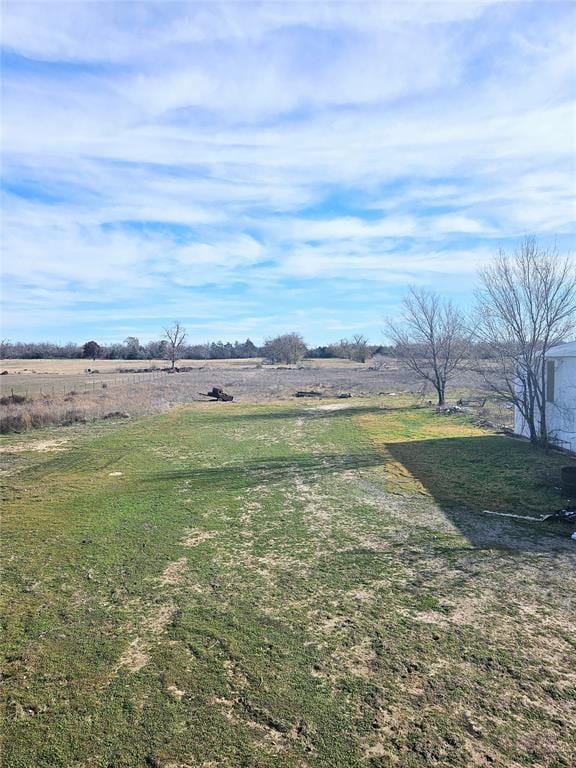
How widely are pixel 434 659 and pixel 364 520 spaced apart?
3.52 m

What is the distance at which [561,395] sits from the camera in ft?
41.5

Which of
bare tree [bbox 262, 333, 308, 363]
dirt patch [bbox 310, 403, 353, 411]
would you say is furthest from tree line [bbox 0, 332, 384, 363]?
dirt patch [bbox 310, 403, 353, 411]

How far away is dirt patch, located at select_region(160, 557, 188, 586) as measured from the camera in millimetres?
5285

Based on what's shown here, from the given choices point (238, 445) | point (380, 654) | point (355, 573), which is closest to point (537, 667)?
point (380, 654)

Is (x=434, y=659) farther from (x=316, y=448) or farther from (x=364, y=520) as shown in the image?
(x=316, y=448)

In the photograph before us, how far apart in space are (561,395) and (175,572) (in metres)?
10.9

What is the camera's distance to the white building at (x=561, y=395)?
39.5ft

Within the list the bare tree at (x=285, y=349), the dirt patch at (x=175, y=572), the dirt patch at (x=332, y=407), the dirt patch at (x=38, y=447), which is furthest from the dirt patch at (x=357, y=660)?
the bare tree at (x=285, y=349)

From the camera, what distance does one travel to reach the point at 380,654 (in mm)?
3938

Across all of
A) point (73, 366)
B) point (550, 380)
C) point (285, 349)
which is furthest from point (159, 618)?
point (285, 349)

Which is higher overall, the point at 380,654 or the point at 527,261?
the point at 527,261

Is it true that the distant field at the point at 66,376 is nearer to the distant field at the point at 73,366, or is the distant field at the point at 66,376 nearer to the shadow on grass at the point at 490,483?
the distant field at the point at 73,366

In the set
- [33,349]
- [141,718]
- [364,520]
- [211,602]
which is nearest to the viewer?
[141,718]

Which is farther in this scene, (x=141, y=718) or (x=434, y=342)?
(x=434, y=342)
